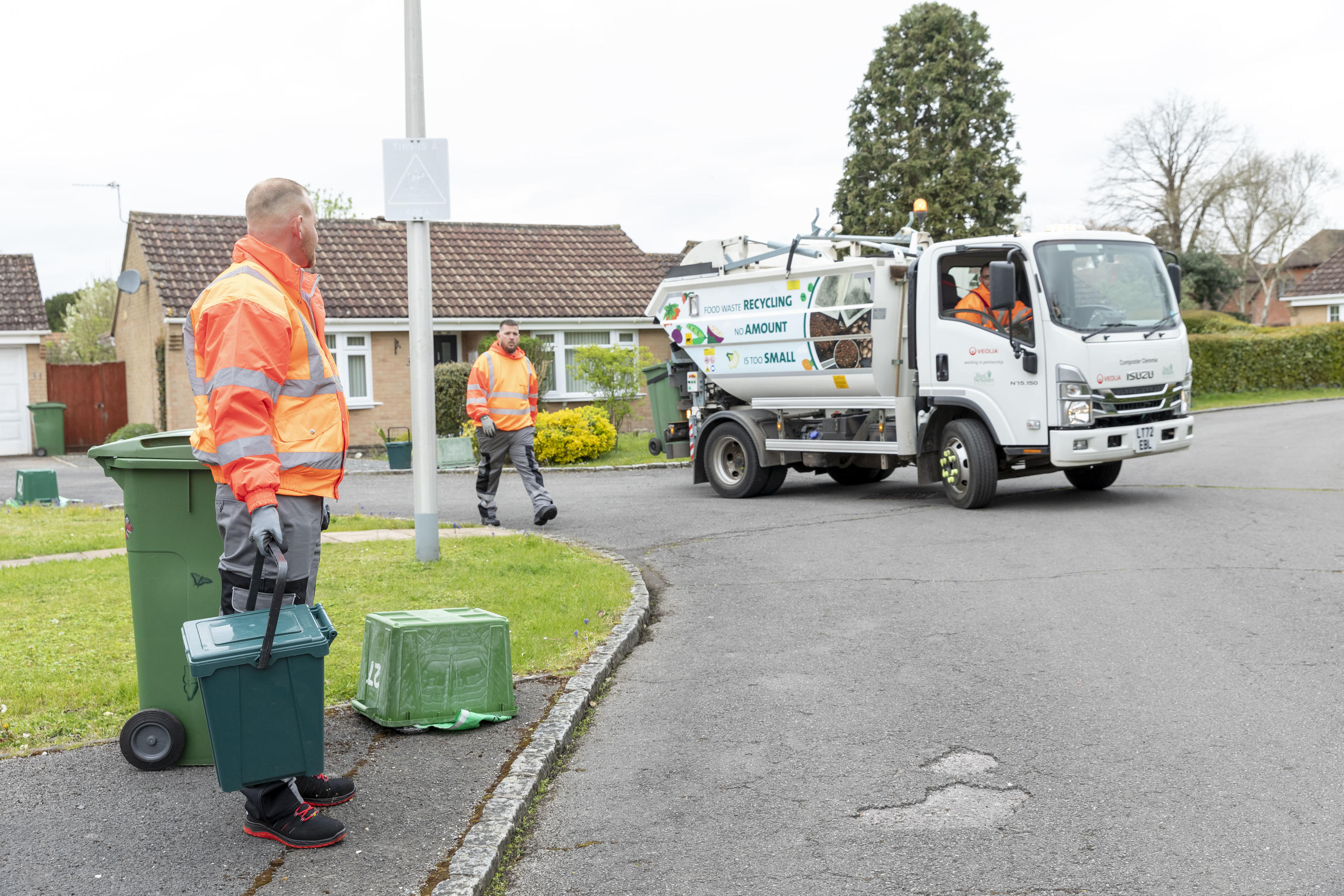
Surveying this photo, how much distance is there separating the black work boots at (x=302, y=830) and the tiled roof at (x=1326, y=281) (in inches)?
2001

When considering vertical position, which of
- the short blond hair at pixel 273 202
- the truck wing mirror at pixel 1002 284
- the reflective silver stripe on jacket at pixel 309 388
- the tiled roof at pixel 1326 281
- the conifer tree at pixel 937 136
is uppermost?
the conifer tree at pixel 937 136

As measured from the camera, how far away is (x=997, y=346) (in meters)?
11.3

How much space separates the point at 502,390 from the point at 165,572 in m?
7.15

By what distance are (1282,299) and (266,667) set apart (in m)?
53.7

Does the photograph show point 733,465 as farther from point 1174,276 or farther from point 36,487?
point 36,487

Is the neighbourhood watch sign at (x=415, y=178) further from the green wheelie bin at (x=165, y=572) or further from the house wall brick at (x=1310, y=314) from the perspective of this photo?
the house wall brick at (x=1310, y=314)

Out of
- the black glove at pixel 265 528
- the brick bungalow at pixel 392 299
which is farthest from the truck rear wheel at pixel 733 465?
the brick bungalow at pixel 392 299

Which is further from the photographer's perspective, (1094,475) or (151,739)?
(1094,475)

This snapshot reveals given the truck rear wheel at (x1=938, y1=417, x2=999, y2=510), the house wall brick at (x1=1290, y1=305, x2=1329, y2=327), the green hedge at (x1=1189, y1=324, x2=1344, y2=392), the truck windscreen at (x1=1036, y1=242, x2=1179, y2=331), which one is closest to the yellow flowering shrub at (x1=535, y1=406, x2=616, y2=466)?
the truck rear wheel at (x1=938, y1=417, x2=999, y2=510)

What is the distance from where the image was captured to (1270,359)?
31.9 meters

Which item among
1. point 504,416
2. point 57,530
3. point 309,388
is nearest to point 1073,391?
point 504,416

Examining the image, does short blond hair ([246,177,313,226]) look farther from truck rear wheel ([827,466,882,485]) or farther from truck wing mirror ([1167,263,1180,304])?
truck rear wheel ([827,466,882,485])

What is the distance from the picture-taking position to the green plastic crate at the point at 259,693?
12.0ft

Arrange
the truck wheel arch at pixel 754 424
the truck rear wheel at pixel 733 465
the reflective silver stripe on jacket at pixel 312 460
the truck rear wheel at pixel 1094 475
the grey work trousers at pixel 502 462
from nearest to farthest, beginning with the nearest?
the reflective silver stripe on jacket at pixel 312 460 → the grey work trousers at pixel 502 462 → the truck rear wheel at pixel 1094 475 → the truck wheel arch at pixel 754 424 → the truck rear wheel at pixel 733 465
